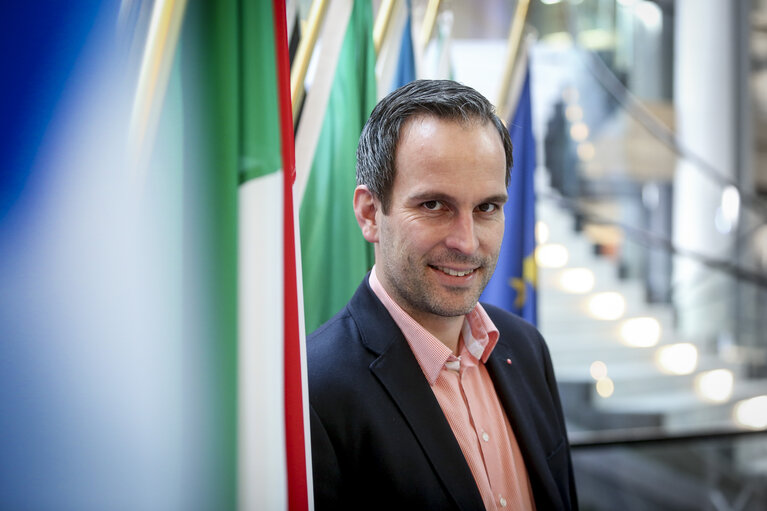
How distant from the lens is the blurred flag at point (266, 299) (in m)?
1.09

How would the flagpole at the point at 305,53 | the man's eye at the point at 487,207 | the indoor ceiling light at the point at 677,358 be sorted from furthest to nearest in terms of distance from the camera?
the indoor ceiling light at the point at 677,358
the flagpole at the point at 305,53
the man's eye at the point at 487,207

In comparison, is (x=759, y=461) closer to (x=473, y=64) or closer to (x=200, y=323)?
(x=473, y=64)

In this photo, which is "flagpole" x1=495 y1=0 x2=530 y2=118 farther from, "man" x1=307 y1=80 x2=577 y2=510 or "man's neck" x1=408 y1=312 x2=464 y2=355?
"man's neck" x1=408 y1=312 x2=464 y2=355

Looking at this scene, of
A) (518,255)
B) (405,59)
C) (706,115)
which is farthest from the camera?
(706,115)

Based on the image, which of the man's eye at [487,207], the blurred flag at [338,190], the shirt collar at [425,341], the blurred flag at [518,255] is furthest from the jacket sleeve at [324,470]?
the blurred flag at [518,255]

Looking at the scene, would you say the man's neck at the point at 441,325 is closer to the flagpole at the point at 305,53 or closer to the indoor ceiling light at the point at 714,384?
the flagpole at the point at 305,53

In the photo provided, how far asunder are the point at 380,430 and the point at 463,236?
1.35 feet

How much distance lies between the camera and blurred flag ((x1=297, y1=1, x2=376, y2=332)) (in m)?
2.15

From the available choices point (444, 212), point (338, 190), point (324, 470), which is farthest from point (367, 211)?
point (338, 190)

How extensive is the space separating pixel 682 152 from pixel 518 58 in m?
4.42

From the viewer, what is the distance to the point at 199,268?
3.48ft

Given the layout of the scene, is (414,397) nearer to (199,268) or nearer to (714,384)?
(199,268)

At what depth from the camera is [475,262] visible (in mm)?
1296

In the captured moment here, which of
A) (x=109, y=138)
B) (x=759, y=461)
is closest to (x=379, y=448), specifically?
(x=109, y=138)
